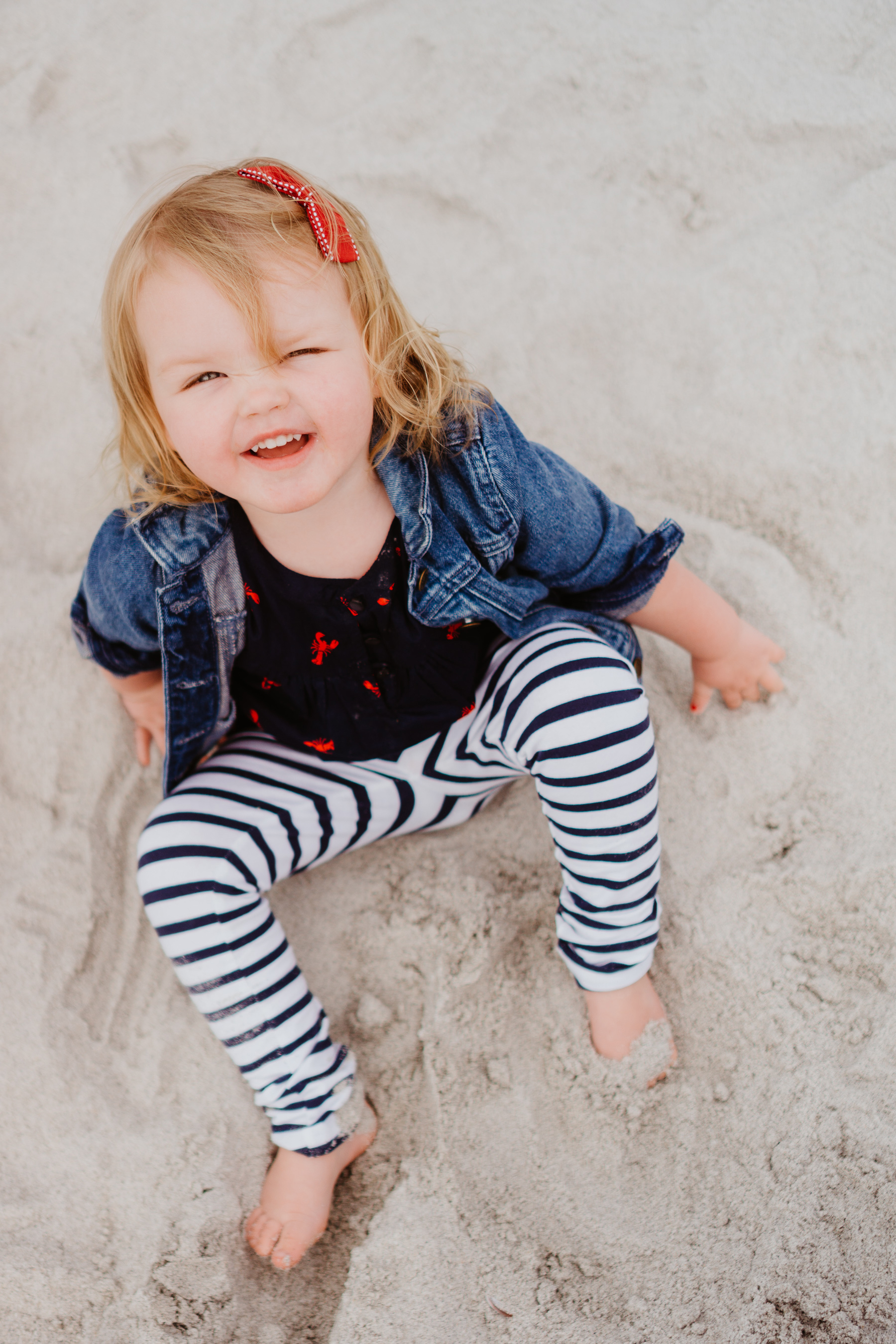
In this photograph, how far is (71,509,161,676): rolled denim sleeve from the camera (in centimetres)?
128

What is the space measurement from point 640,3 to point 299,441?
144cm

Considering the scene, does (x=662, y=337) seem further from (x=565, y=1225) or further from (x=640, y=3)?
(x=565, y=1225)

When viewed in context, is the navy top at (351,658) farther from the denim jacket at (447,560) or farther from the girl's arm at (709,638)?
the girl's arm at (709,638)

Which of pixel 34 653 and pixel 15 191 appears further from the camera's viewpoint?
pixel 15 191

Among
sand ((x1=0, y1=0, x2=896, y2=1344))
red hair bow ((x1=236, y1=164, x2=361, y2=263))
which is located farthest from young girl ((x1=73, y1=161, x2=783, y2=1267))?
sand ((x1=0, y1=0, x2=896, y2=1344))

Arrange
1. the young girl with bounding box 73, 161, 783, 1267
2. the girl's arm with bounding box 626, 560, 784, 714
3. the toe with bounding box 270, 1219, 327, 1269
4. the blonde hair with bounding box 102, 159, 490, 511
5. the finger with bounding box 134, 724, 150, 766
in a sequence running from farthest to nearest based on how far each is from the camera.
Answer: the finger with bounding box 134, 724, 150, 766 → the girl's arm with bounding box 626, 560, 784, 714 → the toe with bounding box 270, 1219, 327, 1269 → the young girl with bounding box 73, 161, 783, 1267 → the blonde hair with bounding box 102, 159, 490, 511

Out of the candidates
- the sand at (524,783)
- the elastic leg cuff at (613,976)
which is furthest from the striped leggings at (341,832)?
the sand at (524,783)

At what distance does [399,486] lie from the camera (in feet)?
4.03

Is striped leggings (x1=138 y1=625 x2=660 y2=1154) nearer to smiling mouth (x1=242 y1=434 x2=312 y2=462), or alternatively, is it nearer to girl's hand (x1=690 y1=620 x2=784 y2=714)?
girl's hand (x1=690 y1=620 x2=784 y2=714)

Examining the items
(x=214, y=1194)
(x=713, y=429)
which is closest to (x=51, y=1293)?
(x=214, y=1194)

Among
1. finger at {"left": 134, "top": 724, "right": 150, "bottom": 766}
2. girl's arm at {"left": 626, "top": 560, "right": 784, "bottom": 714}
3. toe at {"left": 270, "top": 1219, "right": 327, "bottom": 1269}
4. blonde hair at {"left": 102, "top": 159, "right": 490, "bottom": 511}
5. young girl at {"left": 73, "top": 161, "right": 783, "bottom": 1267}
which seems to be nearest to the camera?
blonde hair at {"left": 102, "top": 159, "right": 490, "bottom": 511}

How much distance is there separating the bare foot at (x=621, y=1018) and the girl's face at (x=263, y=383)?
0.76 m

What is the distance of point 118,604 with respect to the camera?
1303 millimetres

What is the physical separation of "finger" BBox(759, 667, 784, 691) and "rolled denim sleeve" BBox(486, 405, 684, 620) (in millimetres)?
266
